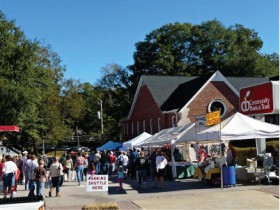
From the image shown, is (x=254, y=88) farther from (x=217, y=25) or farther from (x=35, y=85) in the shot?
(x=217, y=25)

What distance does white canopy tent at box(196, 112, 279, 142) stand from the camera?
1812cm

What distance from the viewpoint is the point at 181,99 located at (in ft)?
137

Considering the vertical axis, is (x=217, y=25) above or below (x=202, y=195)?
above

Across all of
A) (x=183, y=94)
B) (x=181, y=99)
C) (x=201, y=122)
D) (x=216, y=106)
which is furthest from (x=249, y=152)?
(x=183, y=94)

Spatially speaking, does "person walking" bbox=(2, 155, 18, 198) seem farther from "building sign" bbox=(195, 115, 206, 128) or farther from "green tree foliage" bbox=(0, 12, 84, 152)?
"green tree foliage" bbox=(0, 12, 84, 152)

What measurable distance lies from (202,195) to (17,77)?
2229cm

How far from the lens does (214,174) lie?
1847 centimetres

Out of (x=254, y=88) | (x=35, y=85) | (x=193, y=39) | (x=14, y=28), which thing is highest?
(x=193, y=39)

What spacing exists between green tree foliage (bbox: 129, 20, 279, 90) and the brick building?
12.7 m

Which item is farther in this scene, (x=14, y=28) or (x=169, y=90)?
(x=169, y=90)

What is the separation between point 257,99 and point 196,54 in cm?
4287

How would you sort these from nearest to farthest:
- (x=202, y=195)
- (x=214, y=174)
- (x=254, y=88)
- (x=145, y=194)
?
1. (x=202, y=195)
2. (x=145, y=194)
3. (x=214, y=174)
4. (x=254, y=88)

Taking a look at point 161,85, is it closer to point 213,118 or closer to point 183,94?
point 183,94

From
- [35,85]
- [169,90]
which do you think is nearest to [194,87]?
[169,90]
